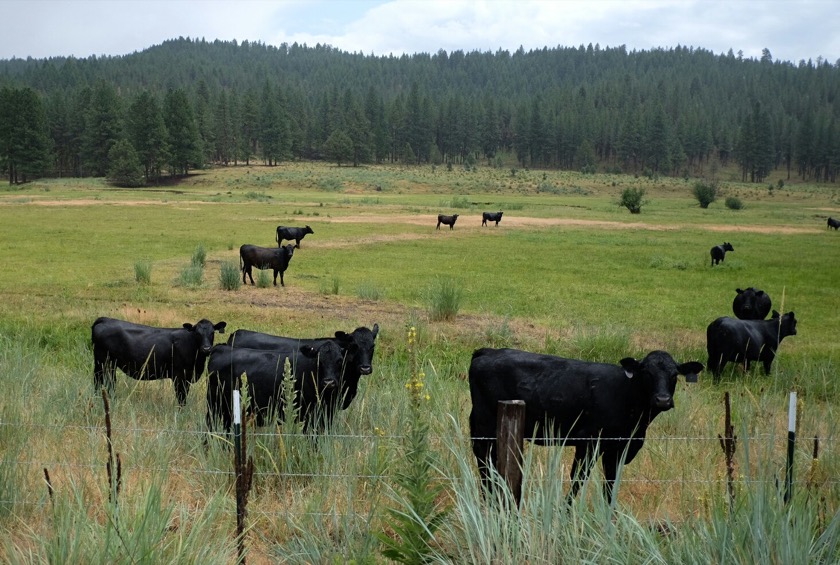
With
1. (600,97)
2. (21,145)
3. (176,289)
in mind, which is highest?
(600,97)

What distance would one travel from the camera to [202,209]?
5222cm

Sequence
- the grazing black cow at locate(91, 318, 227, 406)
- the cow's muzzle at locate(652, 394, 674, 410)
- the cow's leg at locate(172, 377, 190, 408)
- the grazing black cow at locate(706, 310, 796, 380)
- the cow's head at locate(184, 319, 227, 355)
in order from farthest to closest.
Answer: the grazing black cow at locate(706, 310, 796, 380)
the grazing black cow at locate(91, 318, 227, 406)
the cow's head at locate(184, 319, 227, 355)
the cow's leg at locate(172, 377, 190, 408)
the cow's muzzle at locate(652, 394, 674, 410)

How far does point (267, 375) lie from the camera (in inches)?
304

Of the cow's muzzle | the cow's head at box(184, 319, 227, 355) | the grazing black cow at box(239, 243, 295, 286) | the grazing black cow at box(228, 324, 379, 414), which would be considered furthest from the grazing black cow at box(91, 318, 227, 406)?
the grazing black cow at box(239, 243, 295, 286)

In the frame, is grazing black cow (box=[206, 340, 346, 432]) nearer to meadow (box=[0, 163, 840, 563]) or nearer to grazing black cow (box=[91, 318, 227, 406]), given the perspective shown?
meadow (box=[0, 163, 840, 563])

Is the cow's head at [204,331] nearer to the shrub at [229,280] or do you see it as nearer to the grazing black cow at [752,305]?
the shrub at [229,280]

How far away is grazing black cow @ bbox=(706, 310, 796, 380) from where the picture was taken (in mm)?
12633

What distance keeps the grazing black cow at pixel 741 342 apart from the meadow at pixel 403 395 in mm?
330

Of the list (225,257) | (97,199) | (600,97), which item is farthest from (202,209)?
(600,97)

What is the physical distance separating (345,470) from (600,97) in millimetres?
190719

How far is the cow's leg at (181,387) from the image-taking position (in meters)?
9.18

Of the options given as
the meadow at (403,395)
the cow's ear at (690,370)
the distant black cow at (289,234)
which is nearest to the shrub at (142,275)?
the meadow at (403,395)

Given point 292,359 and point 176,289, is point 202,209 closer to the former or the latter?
point 176,289

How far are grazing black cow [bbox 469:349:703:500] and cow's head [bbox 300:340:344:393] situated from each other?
1619 millimetres
